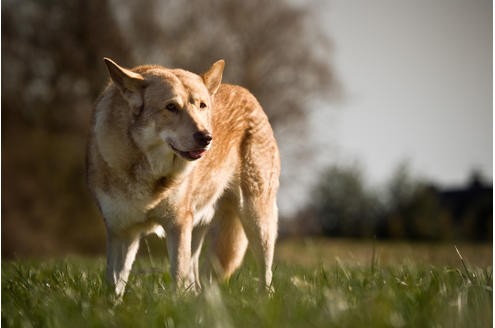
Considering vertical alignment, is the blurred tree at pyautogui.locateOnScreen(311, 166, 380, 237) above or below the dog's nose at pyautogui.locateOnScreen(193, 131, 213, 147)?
below

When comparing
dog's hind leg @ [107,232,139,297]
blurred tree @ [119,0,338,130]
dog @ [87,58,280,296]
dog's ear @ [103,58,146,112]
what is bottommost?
dog's hind leg @ [107,232,139,297]

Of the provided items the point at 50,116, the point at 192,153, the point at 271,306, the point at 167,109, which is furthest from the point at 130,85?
the point at 50,116

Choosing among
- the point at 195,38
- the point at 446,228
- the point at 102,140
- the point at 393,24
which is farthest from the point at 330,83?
the point at 102,140

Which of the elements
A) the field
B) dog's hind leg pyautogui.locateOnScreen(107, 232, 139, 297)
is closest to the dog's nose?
the field

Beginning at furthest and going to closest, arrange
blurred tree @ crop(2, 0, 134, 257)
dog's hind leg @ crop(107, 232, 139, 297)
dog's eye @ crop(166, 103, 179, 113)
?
1. blurred tree @ crop(2, 0, 134, 257)
2. dog's hind leg @ crop(107, 232, 139, 297)
3. dog's eye @ crop(166, 103, 179, 113)

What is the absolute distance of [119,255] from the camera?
4664mm

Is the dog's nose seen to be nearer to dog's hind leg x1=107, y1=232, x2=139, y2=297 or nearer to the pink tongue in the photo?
the pink tongue

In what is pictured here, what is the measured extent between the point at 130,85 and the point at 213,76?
0.68 m

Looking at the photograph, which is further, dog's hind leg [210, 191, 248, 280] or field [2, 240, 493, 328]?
dog's hind leg [210, 191, 248, 280]

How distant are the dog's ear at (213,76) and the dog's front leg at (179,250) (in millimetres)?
1075

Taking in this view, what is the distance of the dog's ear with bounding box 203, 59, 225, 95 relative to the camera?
4707 mm

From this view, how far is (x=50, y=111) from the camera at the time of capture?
16.0 m

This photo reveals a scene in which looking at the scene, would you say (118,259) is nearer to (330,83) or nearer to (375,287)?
(375,287)

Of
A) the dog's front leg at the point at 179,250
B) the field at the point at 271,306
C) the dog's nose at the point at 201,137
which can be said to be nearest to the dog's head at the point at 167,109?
the dog's nose at the point at 201,137
